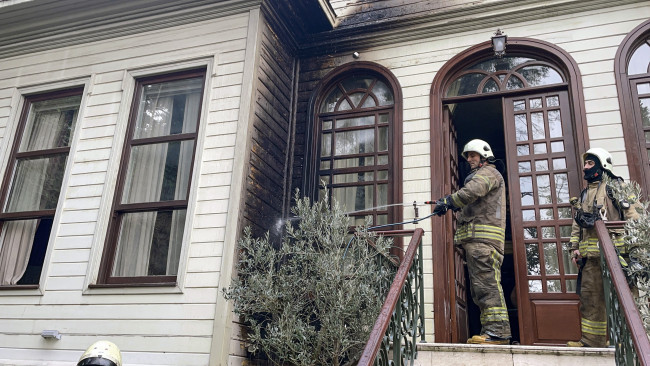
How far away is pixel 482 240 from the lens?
5.00 meters

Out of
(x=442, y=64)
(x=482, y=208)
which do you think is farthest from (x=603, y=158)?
(x=442, y=64)

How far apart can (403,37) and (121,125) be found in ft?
11.7

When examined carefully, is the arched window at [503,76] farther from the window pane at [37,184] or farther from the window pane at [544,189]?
the window pane at [37,184]

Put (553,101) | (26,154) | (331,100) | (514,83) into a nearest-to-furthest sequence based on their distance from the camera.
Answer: (553,101) < (514,83) < (26,154) < (331,100)

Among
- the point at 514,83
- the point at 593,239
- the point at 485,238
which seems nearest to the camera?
the point at 593,239

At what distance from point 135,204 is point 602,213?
15.2 feet

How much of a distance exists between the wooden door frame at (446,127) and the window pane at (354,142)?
768 mm

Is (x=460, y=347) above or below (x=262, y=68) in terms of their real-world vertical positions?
below

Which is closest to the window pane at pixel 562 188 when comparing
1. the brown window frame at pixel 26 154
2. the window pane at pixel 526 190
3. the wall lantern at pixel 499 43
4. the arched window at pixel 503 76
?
the window pane at pixel 526 190

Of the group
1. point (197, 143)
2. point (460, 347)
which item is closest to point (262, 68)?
point (197, 143)

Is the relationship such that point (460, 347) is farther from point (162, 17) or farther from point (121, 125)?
point (162, 17)

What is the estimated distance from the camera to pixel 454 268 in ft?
19.6

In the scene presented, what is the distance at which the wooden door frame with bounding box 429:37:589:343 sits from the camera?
18.7ft

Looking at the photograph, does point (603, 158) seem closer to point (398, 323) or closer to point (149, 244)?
point (398, 323)
